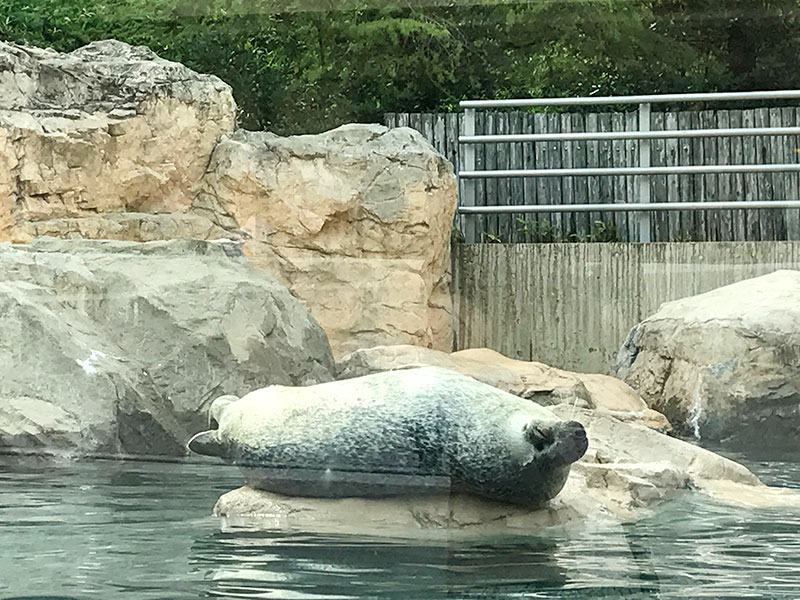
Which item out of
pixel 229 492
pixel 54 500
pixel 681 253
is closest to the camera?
pixel 54 500

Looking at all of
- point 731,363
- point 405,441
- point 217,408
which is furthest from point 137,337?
point 731,363

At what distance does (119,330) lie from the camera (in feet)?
11.8

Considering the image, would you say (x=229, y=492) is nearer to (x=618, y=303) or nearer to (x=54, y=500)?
(x=54, y=500)

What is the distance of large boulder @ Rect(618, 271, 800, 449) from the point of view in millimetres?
3479

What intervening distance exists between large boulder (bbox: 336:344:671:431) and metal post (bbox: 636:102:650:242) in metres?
0.45

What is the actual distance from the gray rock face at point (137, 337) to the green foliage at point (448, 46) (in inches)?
21.2

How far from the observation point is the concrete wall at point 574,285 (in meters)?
3.39

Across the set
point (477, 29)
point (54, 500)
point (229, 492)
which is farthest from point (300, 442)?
point (477, 29)

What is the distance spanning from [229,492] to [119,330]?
2.28 feet

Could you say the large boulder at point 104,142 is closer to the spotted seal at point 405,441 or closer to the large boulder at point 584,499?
the spotted seal at point 405,441

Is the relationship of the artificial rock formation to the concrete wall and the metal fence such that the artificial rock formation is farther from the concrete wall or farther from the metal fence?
the metal fence

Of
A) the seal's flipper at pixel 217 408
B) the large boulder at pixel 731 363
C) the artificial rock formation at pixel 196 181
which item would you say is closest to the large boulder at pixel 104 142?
the artificial rock formation at pixel 196 181

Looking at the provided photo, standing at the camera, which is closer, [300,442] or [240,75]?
[300,442]

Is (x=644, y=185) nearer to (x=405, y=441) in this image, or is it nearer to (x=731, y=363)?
(x=731, y=363)
